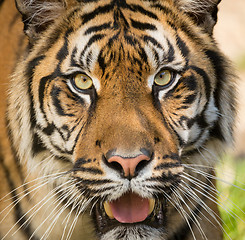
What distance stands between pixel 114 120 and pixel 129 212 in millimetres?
380

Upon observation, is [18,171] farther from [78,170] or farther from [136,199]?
[136,199]

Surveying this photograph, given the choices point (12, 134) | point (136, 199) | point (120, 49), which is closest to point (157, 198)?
point (136, 199)

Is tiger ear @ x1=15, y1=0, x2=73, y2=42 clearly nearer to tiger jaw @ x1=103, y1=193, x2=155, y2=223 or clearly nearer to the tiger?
the tiger

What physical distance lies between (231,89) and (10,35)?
4.23 feet

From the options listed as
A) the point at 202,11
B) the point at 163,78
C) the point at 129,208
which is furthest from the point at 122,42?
the point at 129,208

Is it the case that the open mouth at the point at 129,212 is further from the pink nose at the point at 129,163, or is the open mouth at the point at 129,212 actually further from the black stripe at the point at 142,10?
the black stripe at the point at 142,10

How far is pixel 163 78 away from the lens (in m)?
2.22

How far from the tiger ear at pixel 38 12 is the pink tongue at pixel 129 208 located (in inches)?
34.2

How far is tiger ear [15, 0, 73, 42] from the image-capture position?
7.79 ft

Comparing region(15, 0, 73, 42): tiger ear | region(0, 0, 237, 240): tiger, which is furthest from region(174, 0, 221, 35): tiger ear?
region(15, 0, 73, 42): tiger ear

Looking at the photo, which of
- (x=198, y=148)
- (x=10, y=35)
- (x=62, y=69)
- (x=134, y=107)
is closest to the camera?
(x=134, y=107)

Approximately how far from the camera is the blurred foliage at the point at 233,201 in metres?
2.89

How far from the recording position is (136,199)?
212 centimetres

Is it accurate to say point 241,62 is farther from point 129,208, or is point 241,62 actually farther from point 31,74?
point 129,208
